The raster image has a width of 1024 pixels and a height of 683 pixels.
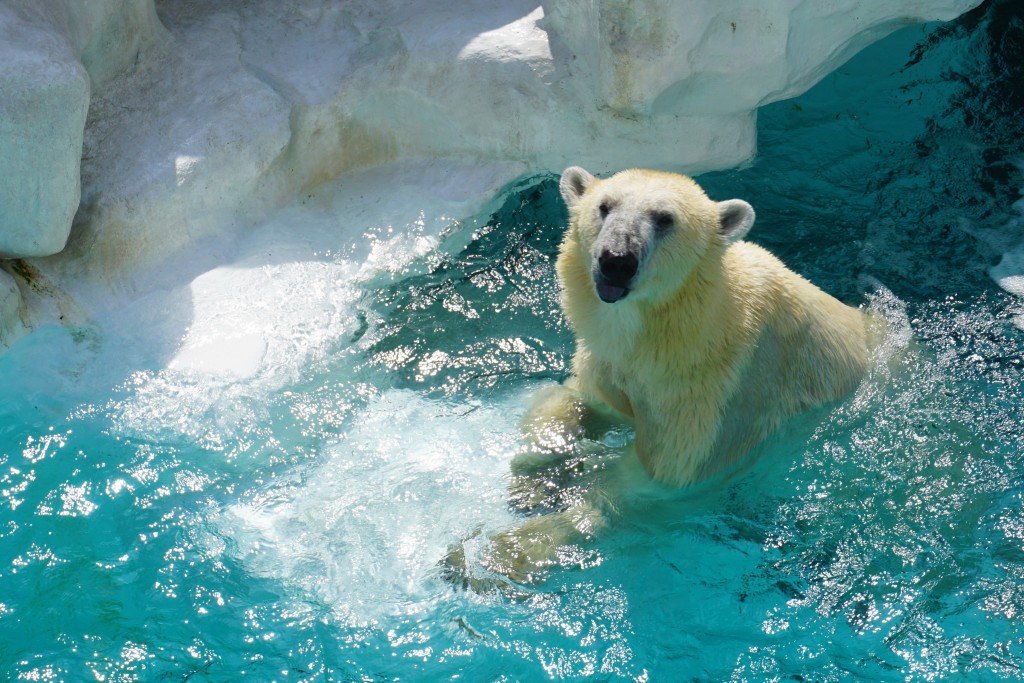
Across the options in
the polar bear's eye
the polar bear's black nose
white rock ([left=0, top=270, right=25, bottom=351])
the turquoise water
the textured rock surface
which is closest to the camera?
the polar bear's black nose

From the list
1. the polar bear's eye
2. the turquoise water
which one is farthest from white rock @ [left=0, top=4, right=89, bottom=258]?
the polar bear's eye

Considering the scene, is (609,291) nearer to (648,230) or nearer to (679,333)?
(648,230)

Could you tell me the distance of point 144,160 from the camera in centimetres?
550

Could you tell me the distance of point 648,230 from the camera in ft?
12.4

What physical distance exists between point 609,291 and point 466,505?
4.48 feet

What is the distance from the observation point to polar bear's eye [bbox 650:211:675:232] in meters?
3.83

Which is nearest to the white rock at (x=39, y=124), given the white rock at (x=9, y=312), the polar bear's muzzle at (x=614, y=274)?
the white rock at (x=9, y=312)

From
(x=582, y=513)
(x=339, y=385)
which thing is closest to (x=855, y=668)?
(x=582, y=513)

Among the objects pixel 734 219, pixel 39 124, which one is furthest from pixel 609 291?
pixel 39 124

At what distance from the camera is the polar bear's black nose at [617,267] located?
145 inches

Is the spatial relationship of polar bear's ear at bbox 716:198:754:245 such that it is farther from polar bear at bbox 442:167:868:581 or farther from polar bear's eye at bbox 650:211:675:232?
polar bear's eye at bbox 650:211:675:232

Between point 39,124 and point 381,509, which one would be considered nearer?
point 381,509

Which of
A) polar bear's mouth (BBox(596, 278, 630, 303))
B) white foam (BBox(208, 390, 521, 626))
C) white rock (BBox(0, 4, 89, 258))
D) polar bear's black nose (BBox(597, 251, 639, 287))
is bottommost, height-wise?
white foam (BBox(208, 390, 521, 626))

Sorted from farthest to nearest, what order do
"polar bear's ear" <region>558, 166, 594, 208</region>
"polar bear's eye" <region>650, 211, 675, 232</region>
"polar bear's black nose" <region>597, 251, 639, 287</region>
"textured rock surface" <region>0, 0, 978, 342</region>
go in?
"textured rock surface" <region>0, 0, 978, 342</region>, "polar bear's ear" <region>558, 166, 594, 208</region>, "polar bear's eye" <region>650, 211, 675, 232</region>, "polar bear's black nose" <region>597, 251, 639, 287</region>
